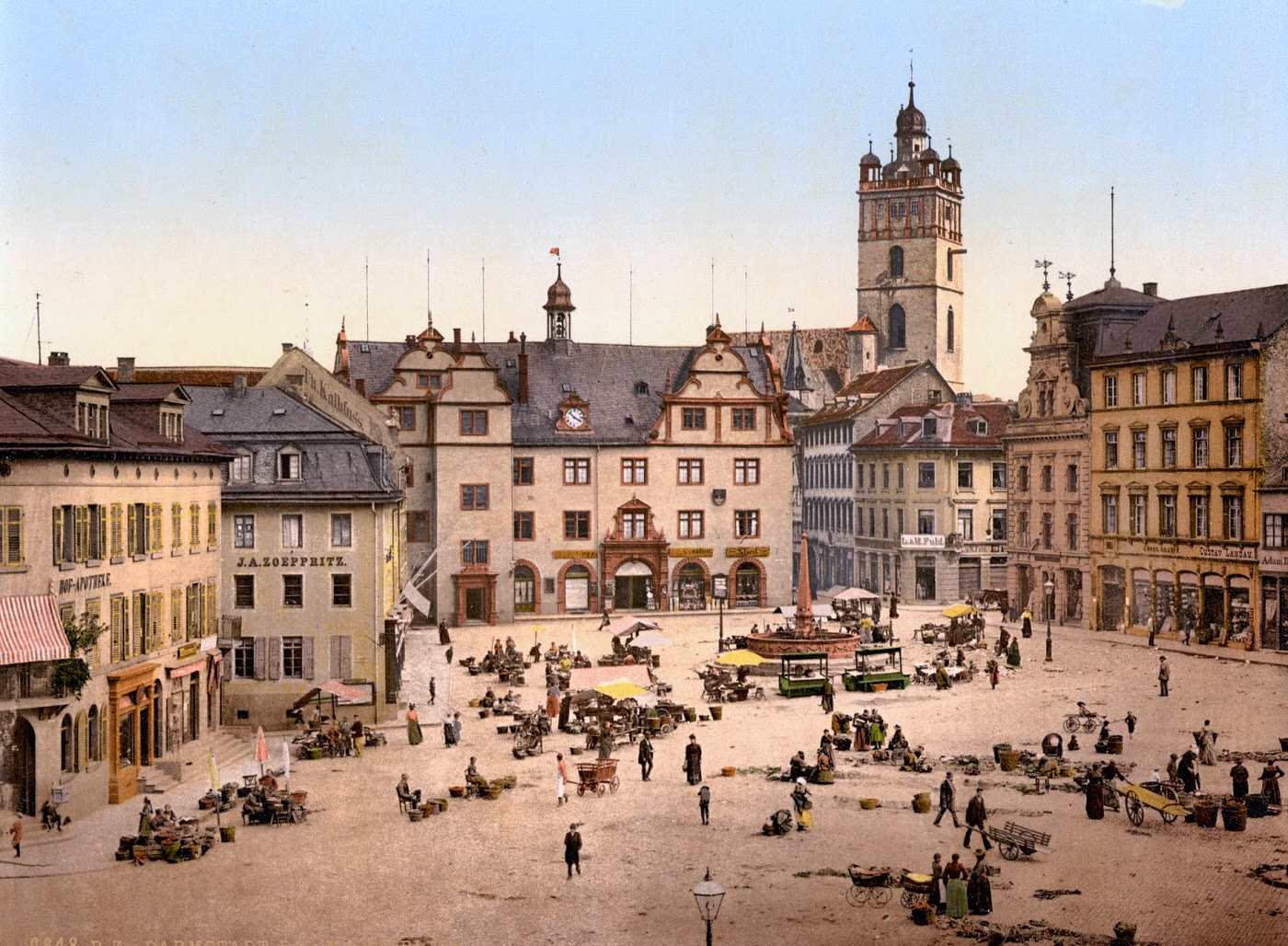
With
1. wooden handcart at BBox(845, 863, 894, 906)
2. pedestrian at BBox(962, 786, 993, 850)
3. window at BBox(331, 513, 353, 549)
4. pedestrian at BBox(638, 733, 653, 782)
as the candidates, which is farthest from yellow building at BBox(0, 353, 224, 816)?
pedestrian at BBox(962, 786, 993, 850)

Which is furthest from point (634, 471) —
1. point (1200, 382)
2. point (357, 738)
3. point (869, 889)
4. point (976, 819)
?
point (869, 889)

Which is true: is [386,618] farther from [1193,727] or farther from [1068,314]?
[1068,314]

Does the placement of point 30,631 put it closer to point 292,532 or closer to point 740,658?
point 292,532

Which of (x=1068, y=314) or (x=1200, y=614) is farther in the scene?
(x=1068, y=314)

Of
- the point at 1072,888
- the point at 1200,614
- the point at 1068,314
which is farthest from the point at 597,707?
the point at 1068,314

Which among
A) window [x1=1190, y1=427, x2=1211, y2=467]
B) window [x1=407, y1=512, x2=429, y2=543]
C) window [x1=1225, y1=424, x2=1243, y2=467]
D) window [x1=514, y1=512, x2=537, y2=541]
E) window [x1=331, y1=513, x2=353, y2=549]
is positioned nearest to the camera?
window [x1=331, y1=513, x2=353, y2=549]

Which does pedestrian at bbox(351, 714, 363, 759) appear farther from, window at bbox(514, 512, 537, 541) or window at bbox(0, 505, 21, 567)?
window at bbox(514, 512, 537, 541)

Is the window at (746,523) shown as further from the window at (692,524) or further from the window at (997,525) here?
the window at (997,525)
